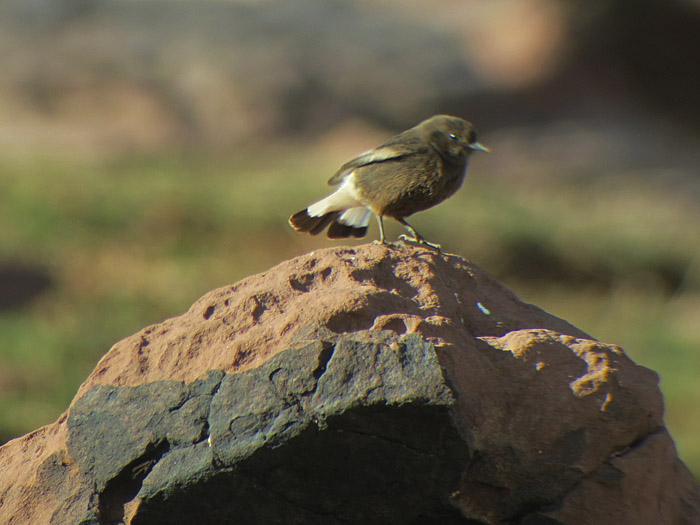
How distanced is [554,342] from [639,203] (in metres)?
10.8

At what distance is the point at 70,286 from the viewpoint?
28.5 ft

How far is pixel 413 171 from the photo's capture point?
3.93 metres

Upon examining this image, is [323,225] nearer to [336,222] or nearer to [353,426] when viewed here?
[336,222]

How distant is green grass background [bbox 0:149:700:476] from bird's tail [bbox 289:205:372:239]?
3.00 metres

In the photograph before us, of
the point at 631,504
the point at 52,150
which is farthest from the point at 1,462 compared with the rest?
the point at 52,150

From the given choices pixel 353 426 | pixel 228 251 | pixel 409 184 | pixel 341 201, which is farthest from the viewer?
pixel 228 251

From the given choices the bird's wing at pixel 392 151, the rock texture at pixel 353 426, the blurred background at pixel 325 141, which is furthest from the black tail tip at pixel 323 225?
the blurred background at pixel 325 141

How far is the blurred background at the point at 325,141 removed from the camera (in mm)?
9289

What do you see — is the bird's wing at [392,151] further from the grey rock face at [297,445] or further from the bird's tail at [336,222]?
the grey rock face at [297,445]

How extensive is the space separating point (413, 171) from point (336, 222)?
598 mm

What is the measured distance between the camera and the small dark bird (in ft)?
12.9

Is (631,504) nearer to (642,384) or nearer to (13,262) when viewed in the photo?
(642,384)

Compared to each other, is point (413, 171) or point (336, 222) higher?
point (413, 171)

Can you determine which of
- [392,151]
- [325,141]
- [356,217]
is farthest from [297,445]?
[325,141]
